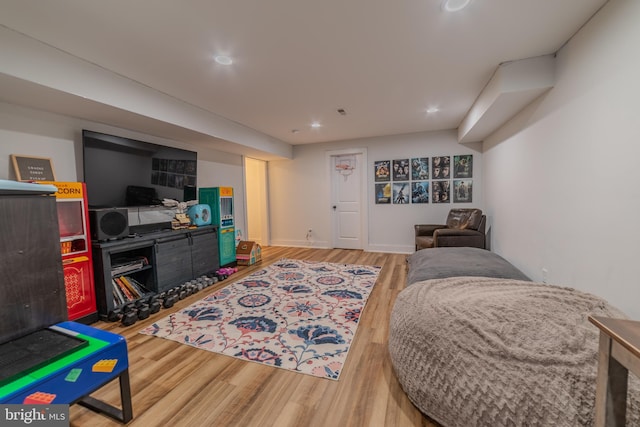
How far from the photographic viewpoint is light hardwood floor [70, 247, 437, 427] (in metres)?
1.38

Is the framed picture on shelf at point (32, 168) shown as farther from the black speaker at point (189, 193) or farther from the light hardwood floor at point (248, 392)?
the light hardwood floor at point (248, 392)

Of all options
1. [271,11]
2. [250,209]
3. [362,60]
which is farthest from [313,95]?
[250,209]

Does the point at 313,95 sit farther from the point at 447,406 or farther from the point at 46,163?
the point at 447,406

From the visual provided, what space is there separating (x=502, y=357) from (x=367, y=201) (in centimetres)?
436

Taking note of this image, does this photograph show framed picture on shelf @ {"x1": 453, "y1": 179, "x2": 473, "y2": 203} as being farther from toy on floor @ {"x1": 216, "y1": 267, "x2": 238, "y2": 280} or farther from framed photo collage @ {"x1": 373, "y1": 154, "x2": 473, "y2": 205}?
toy on floor @ {"x1": 216, "y1": 267, "x2": 238, "y2": 280}

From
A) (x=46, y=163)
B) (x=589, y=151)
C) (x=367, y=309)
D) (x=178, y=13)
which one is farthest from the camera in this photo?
(x=367, y=309)

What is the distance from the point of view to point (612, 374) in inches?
30.8

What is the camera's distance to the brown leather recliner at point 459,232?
11.9ft

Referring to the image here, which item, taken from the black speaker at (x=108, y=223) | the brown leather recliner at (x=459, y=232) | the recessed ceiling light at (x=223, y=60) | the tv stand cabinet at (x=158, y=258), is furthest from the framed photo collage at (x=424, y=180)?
the black speaker at (x=108, y=223)

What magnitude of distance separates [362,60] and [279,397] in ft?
8.58

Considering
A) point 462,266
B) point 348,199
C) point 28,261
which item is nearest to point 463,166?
point 348,199

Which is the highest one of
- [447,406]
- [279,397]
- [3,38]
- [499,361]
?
[3,38]

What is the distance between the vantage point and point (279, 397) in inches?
60.4

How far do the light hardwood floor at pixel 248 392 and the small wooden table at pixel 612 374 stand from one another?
0.78 m
